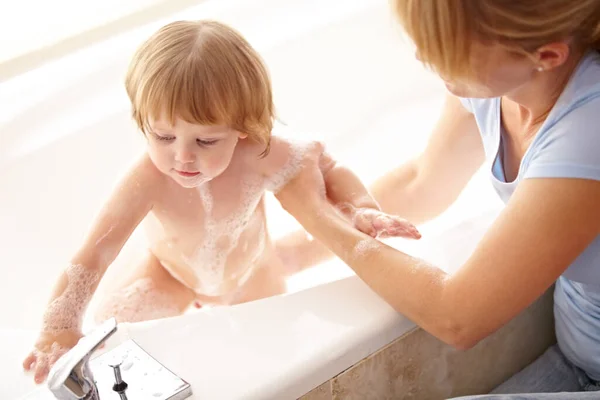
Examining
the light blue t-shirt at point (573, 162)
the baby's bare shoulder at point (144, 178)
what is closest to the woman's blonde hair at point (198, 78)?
the baby's bare shoulder at point (144, 178)

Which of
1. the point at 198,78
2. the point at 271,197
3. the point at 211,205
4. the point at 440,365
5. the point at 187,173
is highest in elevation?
the point at 198,78

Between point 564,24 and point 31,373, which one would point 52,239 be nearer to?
point 31,373

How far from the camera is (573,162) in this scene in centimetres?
82

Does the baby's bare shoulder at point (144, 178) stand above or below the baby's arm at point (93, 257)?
above

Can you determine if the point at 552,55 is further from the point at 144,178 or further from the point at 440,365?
the point at 144,178

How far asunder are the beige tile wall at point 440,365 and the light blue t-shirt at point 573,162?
56 mm

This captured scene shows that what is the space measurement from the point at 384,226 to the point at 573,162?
0.32 meters

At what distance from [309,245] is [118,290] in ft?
1.07

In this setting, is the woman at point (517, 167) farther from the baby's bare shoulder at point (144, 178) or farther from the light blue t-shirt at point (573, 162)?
the baby's bare shoulder at point (144, 178)

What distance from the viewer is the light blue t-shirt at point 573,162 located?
83cm

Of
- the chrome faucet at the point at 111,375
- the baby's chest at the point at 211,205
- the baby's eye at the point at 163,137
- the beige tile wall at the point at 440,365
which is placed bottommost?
the beige tile wall at the point at 440,365

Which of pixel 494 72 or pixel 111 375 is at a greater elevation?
pixel 494 72

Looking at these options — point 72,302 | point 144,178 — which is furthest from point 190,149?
point 72,302

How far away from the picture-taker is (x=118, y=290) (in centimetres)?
124
